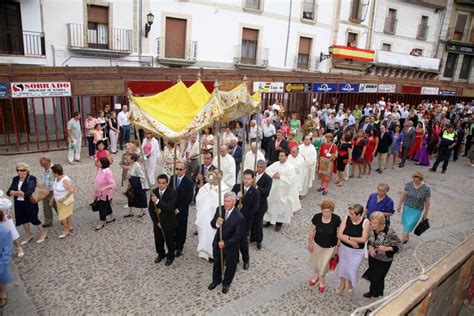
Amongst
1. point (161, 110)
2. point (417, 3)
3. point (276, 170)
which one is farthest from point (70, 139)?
point (417, 3)

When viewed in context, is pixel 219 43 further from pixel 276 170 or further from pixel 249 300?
pixel 249 300

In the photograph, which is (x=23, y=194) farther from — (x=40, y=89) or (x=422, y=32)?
(x=422, y=32)

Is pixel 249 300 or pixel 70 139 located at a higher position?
pixel 70 139

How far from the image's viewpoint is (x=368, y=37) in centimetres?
2761

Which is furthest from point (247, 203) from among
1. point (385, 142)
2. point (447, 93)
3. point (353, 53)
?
point (447, 93)

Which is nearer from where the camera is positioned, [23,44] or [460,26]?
[23,44]

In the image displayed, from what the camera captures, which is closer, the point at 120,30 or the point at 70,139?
the point at 70,139

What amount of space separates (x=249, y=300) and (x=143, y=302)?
1.48 meters

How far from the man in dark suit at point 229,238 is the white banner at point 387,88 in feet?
69.3

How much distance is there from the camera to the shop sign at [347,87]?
2080 centimetres

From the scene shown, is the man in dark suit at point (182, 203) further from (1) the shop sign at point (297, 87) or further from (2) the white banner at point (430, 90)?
(2) the white banner at point (430, 90)

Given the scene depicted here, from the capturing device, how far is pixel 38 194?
609 centimetres

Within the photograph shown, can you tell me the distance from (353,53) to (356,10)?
11.3 ft

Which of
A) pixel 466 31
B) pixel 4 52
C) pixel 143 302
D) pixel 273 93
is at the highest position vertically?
pixel 466 31
